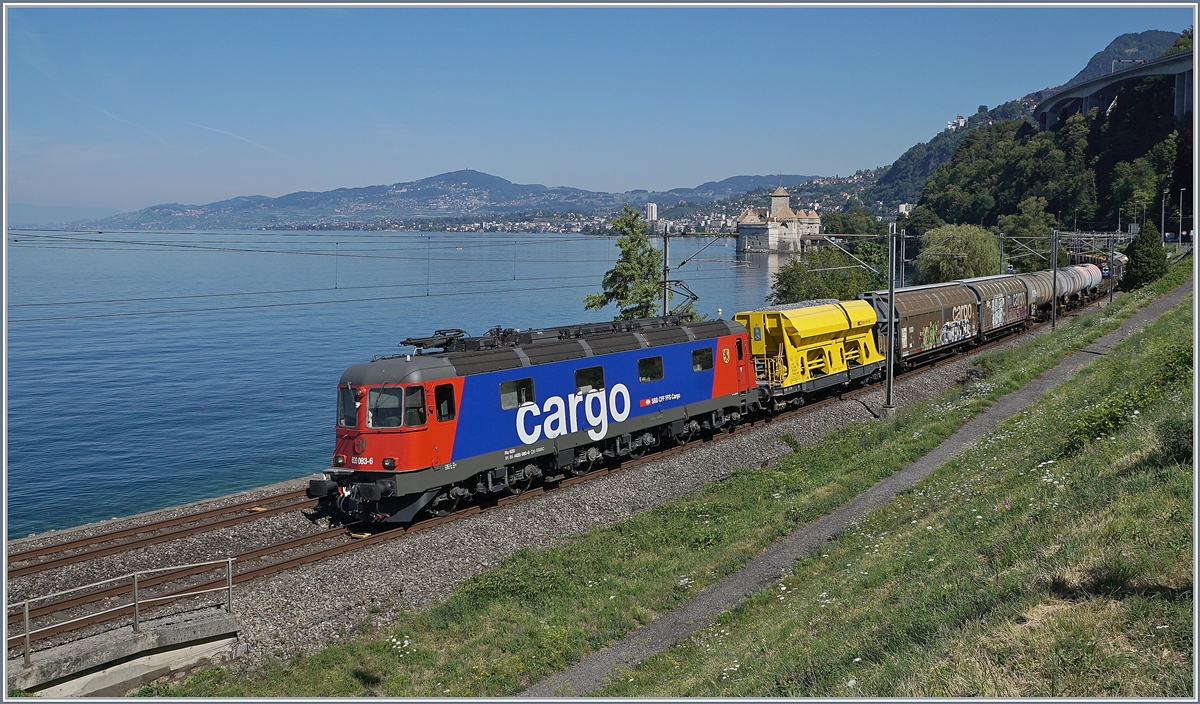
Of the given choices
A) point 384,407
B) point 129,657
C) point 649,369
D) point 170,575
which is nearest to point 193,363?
point 649,369

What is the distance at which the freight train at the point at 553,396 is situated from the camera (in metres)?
18.3

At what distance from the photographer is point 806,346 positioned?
2986cm

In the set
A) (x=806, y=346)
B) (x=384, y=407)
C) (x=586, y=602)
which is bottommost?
(x=586, y=602)

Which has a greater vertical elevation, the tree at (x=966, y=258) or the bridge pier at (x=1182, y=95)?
the bridge pier at (x=1182, y=95)

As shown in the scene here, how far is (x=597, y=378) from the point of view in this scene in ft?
72.8

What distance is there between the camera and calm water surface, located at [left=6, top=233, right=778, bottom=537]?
121ft

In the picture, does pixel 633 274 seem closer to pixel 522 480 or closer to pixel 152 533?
pixel 522 480

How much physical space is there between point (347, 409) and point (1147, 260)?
6192 centimetres

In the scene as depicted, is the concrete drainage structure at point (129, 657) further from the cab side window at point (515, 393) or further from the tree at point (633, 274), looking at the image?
the tree at point (633, 274)

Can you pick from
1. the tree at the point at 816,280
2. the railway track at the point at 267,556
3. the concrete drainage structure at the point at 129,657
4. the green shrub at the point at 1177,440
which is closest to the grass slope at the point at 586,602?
the concrete drainage structure at the point at 129,657

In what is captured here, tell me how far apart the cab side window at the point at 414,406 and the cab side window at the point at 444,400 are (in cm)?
32

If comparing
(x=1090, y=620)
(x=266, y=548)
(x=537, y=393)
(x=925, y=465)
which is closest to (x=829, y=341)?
(x=925, y=465)

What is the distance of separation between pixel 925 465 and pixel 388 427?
42.1 feet

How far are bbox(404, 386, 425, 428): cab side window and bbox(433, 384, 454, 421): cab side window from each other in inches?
12.8
